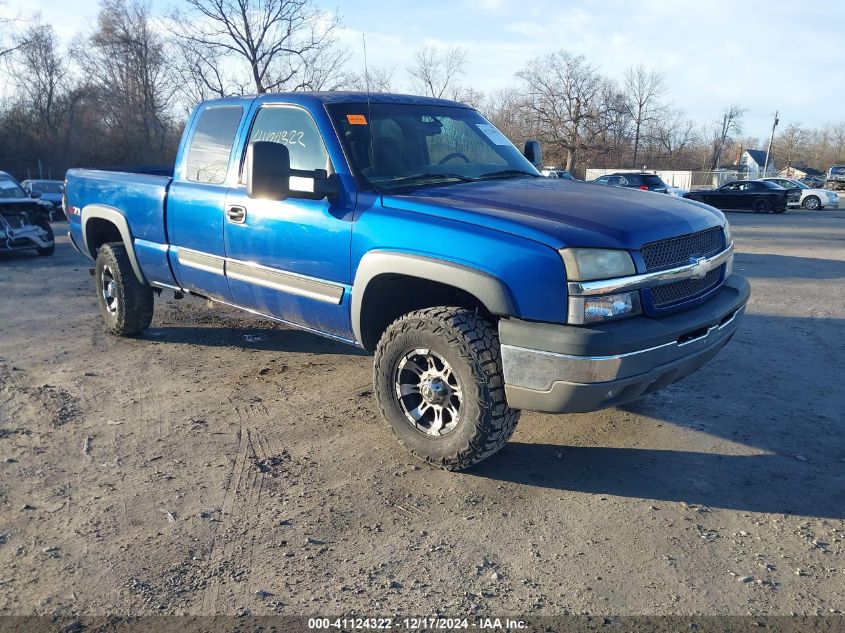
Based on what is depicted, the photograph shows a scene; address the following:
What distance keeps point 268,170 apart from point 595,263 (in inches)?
75.0

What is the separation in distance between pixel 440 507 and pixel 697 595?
3.99 feet

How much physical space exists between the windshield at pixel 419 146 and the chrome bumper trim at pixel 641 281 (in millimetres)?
1409

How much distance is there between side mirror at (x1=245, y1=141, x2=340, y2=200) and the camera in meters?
Answer: 3.82

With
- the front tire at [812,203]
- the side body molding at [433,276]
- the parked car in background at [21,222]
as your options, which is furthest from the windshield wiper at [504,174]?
the front tire at [812,203]

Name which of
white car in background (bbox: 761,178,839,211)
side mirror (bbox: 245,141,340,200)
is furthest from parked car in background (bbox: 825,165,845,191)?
side mirror (bbox: 245,141,340,200)

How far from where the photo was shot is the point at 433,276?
340cm

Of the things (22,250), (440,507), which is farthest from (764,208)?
(440,507)

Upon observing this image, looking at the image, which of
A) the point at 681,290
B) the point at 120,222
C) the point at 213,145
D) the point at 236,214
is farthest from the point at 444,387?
the point at 120,222

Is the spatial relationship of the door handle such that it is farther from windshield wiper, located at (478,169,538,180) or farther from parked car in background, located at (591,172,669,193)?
parked car in background, located at (591,172,669,193)

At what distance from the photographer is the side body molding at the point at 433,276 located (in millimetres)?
3186

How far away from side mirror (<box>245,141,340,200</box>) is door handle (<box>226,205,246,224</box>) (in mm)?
573

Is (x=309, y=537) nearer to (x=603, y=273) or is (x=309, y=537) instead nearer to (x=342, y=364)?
(x=603, y=273)

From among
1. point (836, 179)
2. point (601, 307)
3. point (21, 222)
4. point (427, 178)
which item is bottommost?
point (21, 222)

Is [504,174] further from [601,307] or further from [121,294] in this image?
[121,294]
